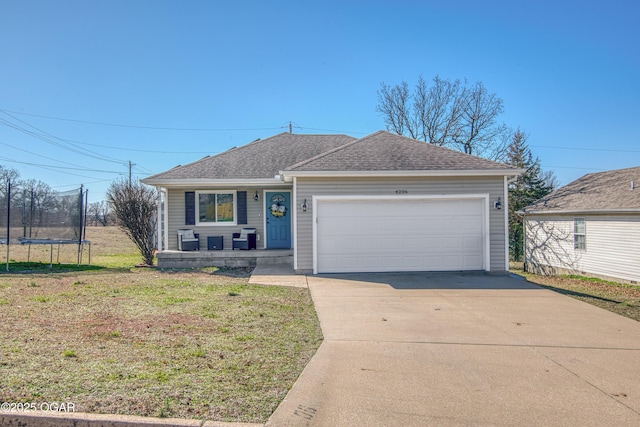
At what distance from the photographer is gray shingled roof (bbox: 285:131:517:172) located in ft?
34.4

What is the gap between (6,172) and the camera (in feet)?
96.8

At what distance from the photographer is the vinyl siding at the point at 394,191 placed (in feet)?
34.4

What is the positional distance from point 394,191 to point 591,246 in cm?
992

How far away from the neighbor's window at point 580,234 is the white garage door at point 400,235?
7.90m

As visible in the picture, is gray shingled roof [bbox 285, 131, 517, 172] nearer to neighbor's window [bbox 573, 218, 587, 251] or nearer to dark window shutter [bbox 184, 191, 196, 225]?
dark window shutter [bbox 184, 191, 196, 225]

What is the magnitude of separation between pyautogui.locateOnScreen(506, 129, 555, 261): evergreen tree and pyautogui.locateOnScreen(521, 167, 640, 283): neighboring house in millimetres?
7059

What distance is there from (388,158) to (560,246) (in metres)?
11.0

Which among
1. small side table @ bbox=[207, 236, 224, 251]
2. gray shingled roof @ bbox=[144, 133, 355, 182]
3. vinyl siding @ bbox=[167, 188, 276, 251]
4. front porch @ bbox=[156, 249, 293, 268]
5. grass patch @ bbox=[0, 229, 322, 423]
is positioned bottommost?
→ grass patch @ bbox=[0, 229, 322, 423]

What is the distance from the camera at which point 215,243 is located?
43.2ft

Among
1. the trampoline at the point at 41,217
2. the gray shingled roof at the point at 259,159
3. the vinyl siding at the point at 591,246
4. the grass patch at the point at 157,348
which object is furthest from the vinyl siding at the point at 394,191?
the trampoline at the point at 41,217

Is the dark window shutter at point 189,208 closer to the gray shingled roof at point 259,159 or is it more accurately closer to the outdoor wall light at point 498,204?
the gray shingled roof at point 259,159

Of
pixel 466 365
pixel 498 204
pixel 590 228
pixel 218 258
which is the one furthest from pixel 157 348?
pixel 590 228

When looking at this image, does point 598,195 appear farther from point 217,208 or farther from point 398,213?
point 217,208

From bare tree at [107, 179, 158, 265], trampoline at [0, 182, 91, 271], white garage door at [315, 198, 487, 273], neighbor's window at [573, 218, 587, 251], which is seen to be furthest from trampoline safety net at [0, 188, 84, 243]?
neighbor's window at [573, 218, 587, 251]
